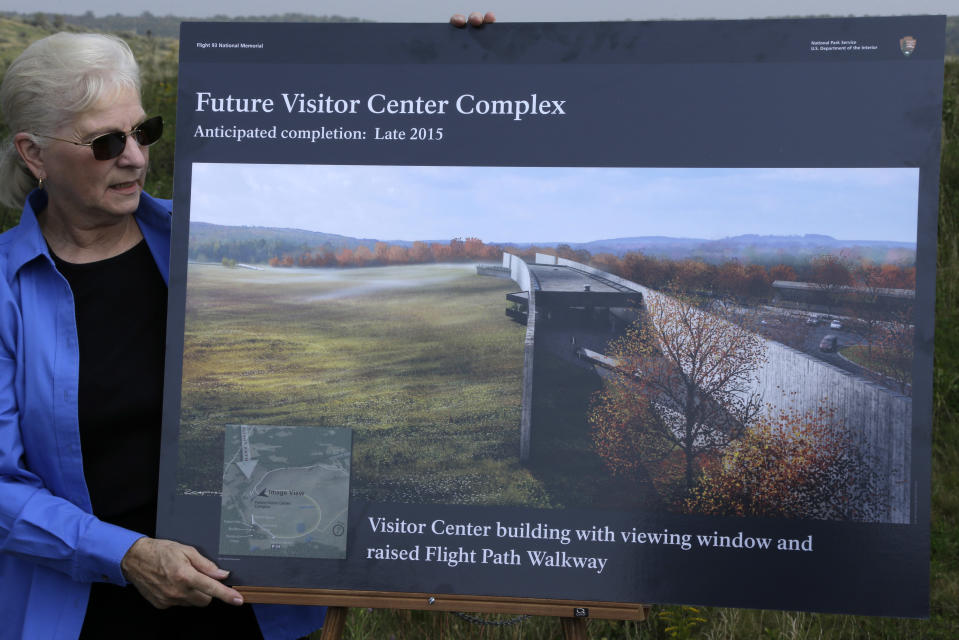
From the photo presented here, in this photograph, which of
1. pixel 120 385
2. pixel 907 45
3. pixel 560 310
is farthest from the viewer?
pixel 120 385

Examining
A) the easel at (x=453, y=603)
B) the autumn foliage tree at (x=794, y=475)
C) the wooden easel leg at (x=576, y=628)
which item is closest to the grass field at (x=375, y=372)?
the easel at (x=453, y=603)

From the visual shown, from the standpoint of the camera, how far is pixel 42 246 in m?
2.21

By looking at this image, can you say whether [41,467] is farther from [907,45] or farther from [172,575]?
[907,45]

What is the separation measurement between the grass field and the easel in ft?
0.94

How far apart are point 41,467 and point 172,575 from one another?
0.51 m

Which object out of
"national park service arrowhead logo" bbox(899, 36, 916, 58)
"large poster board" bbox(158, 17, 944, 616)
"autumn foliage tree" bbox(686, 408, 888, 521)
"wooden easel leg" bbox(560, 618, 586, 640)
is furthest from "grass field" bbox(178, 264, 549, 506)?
"national park service arrowhead logo" bbox(899, 36, 916, 58)

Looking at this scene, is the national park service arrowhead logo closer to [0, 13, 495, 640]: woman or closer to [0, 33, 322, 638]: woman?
[0, 13, 495, 640]: woman

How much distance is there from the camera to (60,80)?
85.1 inches

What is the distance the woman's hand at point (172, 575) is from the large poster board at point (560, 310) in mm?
57

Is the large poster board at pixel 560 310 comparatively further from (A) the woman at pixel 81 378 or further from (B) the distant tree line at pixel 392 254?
(A) the woman at pixel 81 378

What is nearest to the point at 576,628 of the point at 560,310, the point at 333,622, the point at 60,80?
the point at 333,622

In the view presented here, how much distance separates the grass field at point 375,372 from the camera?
7.14 feet

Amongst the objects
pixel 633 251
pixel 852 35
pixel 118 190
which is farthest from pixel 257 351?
pixel 852 35

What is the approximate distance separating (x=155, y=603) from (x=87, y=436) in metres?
0.53
